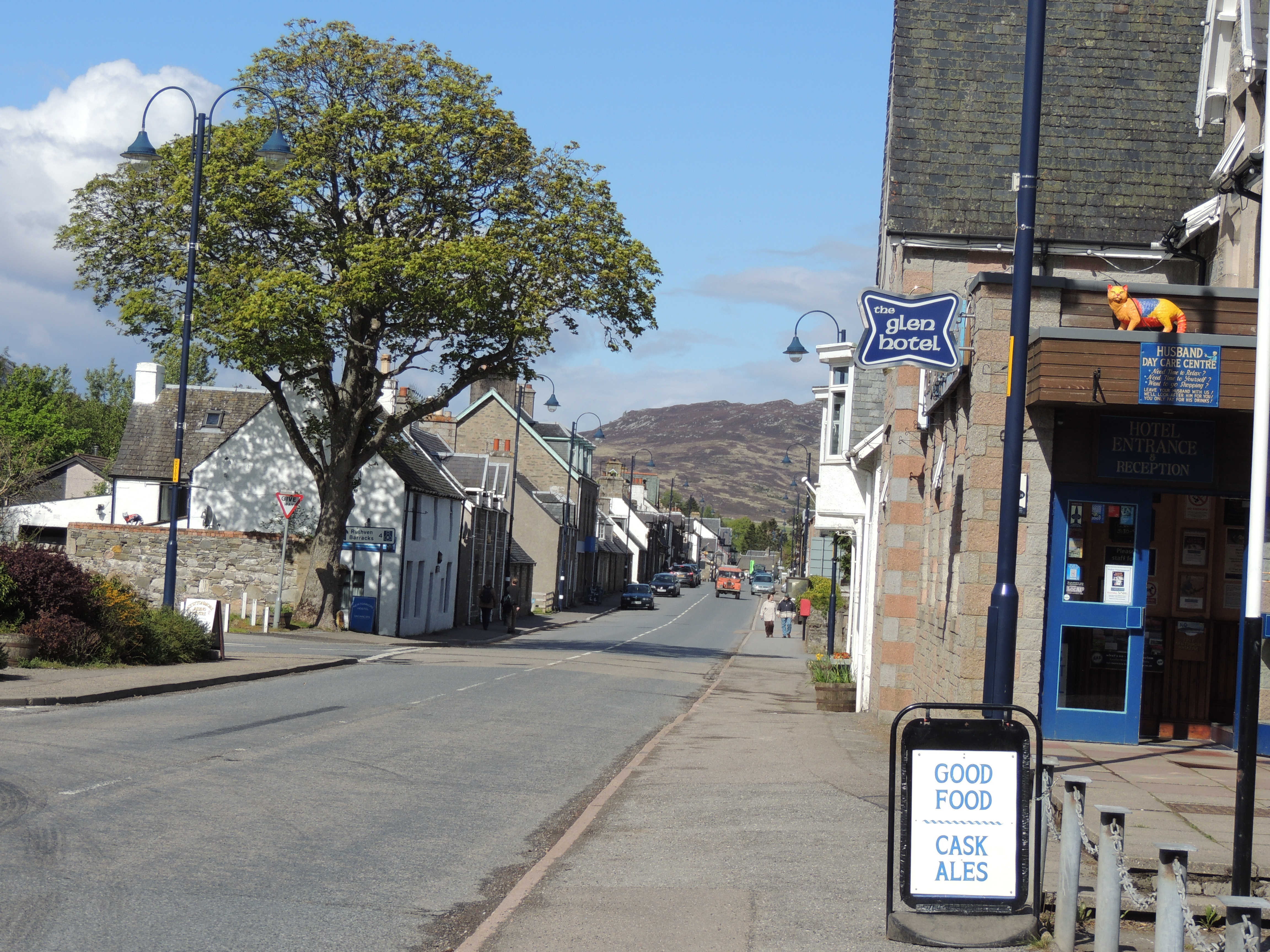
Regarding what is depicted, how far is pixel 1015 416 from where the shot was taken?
29.7 feet

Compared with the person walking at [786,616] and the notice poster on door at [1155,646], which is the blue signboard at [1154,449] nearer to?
the notice poster on door at [1155,646]

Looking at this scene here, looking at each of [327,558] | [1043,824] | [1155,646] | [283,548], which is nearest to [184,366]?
Result: [283,548]

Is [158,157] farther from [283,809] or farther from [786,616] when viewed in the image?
[786,616]

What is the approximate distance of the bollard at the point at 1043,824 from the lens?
6676 millimetres

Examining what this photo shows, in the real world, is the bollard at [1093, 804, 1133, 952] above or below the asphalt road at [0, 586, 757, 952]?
above

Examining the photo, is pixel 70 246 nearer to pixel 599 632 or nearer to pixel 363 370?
pixel 363 370

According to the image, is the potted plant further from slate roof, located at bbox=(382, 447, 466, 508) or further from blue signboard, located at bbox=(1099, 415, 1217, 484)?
slate roof, located at bbox=(382, 447, 466, 508)

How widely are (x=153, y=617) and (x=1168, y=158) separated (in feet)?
59.1

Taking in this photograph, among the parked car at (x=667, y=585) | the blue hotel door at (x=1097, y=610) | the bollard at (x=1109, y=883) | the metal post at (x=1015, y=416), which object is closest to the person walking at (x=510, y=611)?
the blue hotel door at (x=1097, y=610)

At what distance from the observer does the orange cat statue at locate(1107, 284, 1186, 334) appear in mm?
11164

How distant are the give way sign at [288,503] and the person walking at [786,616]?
89.9 feet

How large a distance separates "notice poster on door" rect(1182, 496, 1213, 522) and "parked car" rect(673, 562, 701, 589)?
118 meters

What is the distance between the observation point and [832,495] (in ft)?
85.3

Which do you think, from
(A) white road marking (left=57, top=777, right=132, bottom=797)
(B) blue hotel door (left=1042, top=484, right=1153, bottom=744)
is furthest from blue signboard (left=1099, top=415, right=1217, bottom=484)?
(A) white road marking (left=57, top=777, right=132, bottom=797)
